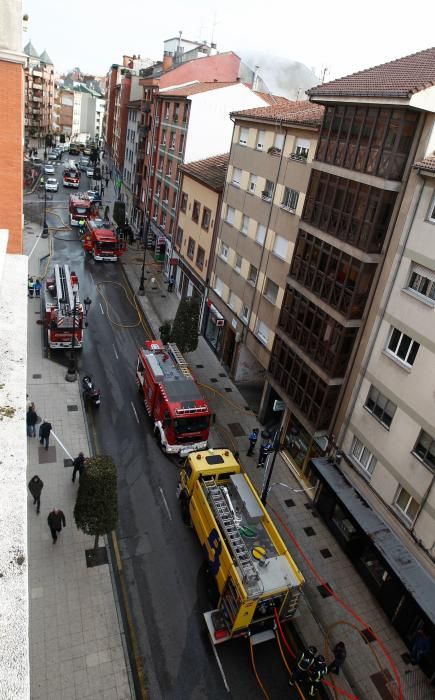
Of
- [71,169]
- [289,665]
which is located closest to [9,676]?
[289,665]

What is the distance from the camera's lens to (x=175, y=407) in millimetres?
21906

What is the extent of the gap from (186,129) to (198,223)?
9757 millimetres

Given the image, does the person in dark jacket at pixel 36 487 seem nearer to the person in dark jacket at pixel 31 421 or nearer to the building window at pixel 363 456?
the person in dark jacket at pixel 31 421

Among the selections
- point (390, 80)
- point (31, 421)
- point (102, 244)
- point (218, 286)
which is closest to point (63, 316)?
point (31, 421)

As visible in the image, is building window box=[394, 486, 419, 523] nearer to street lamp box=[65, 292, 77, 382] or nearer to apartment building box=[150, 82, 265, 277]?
street lamp box=[65, 292, 77, 382]

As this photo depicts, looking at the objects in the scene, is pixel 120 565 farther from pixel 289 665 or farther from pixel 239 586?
pixel 289 665

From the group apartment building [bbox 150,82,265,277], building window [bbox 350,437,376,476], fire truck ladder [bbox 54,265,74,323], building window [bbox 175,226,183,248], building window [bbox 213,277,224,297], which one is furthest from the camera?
building window [bbox 175,226,183,248]

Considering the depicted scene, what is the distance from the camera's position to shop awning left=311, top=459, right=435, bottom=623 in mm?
15312

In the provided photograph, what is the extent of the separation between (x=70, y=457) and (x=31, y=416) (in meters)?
2.59

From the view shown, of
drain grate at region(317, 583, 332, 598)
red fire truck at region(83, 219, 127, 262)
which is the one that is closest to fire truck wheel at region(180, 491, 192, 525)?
drain grate at region(317, 583, 332, 598)

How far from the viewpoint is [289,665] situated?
1508 cm

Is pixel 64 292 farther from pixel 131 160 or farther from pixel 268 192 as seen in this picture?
pixel 131 160

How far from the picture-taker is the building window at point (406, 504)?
54.8 feet

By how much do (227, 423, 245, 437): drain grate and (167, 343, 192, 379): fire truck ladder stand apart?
4014 mm
